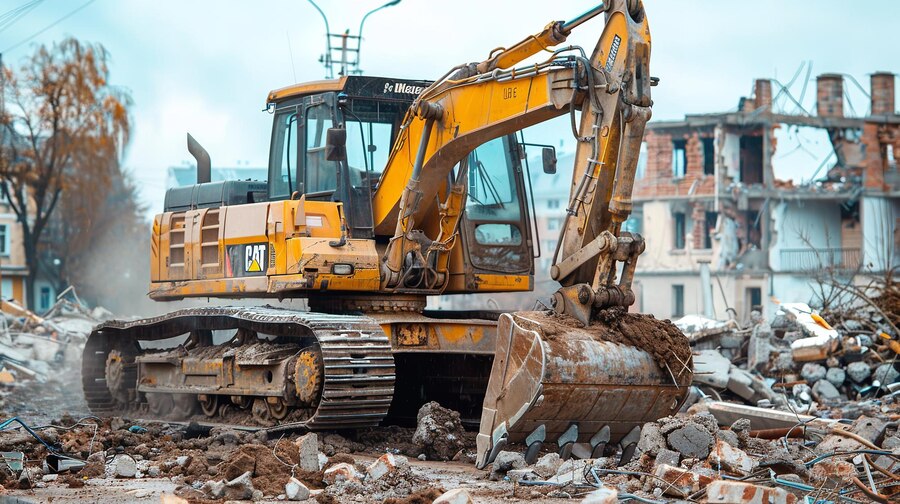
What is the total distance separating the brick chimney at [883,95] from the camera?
4750 cm

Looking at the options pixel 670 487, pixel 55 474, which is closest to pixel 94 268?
pixel 55 474

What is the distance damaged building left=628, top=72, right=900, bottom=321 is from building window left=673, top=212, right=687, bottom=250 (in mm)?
49

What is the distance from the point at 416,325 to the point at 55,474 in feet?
11.6

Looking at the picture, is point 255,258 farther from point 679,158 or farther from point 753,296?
point 679,158

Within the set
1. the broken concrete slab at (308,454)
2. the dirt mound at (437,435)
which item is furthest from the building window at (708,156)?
the broken concrete slab at (308,454)

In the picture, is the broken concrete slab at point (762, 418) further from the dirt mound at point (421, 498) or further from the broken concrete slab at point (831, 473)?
the dirt mound at point (421, 498)

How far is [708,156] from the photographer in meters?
45.6

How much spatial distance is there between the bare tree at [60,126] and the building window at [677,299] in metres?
21.2

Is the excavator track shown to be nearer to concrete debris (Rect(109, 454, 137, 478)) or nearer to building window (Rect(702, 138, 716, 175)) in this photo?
concrete debris (Rect(109, 454, 137, 478))

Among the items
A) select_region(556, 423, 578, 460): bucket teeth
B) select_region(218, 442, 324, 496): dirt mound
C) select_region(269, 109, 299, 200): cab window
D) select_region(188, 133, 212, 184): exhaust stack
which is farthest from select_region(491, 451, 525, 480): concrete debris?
select_region(188, 133, 212, 184): exhaust stack

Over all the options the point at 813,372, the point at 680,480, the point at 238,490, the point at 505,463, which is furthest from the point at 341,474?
the point at 813,372

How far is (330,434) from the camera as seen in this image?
35.7 ft

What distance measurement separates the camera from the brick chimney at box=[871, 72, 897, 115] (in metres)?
47.5

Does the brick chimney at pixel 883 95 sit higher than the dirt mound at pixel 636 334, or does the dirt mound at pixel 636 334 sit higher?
the brick chimney at pixel 883 95
